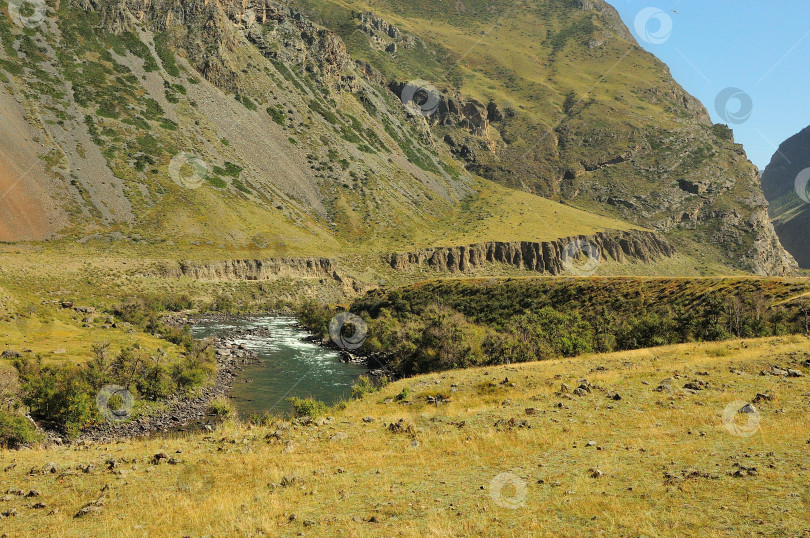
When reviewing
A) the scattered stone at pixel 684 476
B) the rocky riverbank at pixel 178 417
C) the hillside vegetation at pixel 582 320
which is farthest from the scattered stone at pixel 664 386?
the rocky riverbank at pixel 178 417

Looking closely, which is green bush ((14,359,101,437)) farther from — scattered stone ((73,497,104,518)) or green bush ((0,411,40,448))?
scattered stone ((73,497,104,518))

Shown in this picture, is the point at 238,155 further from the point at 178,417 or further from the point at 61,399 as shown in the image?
the point at 61,399

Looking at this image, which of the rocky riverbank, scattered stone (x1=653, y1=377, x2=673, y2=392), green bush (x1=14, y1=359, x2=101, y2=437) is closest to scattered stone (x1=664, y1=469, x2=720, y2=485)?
scattered stone (x1=653, y1=377, x2=673, y2=392)

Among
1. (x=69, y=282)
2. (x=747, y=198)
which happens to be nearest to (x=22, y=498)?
(x=69, y=282)

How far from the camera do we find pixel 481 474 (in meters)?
14.3

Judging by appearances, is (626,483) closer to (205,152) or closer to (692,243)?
(205,152)

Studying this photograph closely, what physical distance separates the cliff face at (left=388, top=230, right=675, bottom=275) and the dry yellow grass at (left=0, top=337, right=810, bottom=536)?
102m

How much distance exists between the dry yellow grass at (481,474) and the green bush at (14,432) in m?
8.49

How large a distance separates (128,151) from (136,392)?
330 feet

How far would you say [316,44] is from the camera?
611 feet

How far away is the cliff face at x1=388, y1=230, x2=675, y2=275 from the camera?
419ft

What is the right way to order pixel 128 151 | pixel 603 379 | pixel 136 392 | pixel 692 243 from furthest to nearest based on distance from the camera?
pixel 692 243
pixel 128 151
pixel 136 392
pixel 603 379

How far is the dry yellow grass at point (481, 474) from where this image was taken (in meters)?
10.9

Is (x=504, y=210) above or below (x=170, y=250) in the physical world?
above
